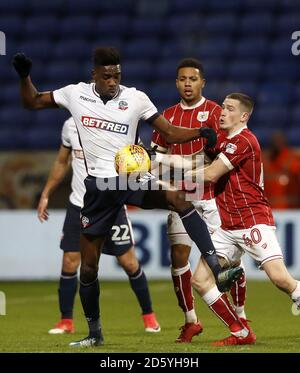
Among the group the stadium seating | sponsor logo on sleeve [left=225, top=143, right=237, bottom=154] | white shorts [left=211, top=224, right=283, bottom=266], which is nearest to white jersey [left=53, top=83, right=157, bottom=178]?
sponsor logo on sleeve [left=225, top=143, right=237, bottom=154]

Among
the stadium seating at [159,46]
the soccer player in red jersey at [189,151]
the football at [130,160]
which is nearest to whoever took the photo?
the football at [130,160]

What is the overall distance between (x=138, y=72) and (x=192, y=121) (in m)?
10.2

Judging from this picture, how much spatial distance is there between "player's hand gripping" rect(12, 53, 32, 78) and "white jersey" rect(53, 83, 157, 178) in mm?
426

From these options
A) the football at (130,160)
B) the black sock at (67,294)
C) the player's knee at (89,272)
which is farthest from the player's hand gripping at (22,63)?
the black sock at (67,294)

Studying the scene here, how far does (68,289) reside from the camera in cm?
952

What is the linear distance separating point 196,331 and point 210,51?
1069 centimetres

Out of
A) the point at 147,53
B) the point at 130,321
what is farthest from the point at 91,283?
the point at 147,53

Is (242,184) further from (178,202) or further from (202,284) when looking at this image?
(202,284)

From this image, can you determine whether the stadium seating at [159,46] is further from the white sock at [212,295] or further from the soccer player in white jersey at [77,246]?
the white sock at [212,295]

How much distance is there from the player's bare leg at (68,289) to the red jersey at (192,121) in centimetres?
154

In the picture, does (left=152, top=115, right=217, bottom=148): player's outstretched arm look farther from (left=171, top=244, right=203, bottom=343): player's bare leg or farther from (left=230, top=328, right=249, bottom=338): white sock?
(left=230, top=328, right=249, bottom=338): white sock

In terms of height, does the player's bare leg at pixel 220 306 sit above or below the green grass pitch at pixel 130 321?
above

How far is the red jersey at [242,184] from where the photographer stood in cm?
→ 775

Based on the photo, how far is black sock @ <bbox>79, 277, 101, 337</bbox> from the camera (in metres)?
7.84
